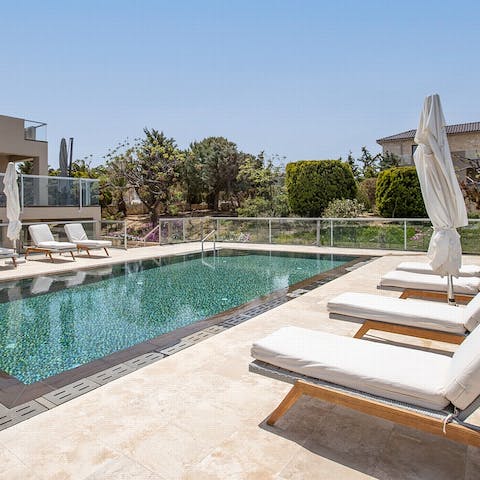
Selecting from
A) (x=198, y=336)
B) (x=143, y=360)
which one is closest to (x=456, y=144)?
(x=198, y=336)

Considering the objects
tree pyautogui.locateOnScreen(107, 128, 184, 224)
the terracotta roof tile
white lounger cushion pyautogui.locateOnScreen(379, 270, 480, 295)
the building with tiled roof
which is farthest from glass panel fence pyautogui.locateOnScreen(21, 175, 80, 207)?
the terracotta roof tile

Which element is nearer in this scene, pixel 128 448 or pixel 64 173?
pixel 128 448

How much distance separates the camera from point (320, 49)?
13.5 meters

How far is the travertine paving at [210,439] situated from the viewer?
85.0 inches

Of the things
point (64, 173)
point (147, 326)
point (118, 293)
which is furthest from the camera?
point (64, 173)

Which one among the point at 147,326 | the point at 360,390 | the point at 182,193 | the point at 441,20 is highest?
the point at 441,20

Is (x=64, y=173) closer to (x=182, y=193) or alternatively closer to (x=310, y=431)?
(x=182, y=193)

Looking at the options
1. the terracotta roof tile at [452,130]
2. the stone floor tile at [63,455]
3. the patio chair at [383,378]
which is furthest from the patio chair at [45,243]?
the terracotta roof tile at [452,130]

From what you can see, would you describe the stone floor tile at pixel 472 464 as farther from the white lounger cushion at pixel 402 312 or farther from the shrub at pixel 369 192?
the shrub at pixel 369 192

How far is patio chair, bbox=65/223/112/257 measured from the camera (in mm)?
11750

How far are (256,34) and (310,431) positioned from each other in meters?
12.7

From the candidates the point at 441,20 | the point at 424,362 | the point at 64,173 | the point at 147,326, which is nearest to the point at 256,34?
the point at 441,20

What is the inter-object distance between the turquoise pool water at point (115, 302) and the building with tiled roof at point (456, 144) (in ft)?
60.6

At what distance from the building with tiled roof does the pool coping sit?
76.3 feet
